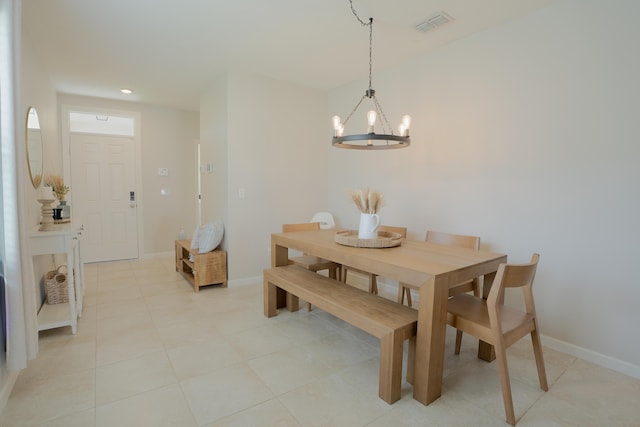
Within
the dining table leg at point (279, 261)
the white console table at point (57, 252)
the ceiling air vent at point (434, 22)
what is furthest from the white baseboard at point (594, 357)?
the white console table at point (57, 252)

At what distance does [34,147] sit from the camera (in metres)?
2.95

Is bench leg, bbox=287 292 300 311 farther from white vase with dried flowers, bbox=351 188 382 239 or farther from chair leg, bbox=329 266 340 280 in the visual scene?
white vase with dried flowers, bbox=351 188 382 239

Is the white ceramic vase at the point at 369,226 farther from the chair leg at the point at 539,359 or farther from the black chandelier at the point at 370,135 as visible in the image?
the chair leg at the point at 539,359

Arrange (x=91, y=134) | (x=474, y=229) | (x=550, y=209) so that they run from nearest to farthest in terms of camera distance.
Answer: (x=550, y=209)
(x=474, y=229)
(x=91, y=134)

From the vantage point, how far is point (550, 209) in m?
2.44

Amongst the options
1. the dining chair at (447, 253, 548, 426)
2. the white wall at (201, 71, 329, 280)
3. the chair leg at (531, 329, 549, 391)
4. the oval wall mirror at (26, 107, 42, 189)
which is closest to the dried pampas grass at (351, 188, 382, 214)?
the dining chair at (447, 253, 548, 426)

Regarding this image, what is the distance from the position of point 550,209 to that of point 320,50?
2.51 metres

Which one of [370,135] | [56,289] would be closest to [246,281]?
[56,289]

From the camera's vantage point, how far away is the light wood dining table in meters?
1.73

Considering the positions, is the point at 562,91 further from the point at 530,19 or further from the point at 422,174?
the point at 422,174

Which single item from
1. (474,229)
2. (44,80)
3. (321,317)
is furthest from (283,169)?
(44,80)

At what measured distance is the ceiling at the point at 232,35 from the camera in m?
2.42

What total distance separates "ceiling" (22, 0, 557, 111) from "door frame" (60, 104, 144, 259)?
2.58 feet

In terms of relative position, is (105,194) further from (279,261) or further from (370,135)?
(370,135)
